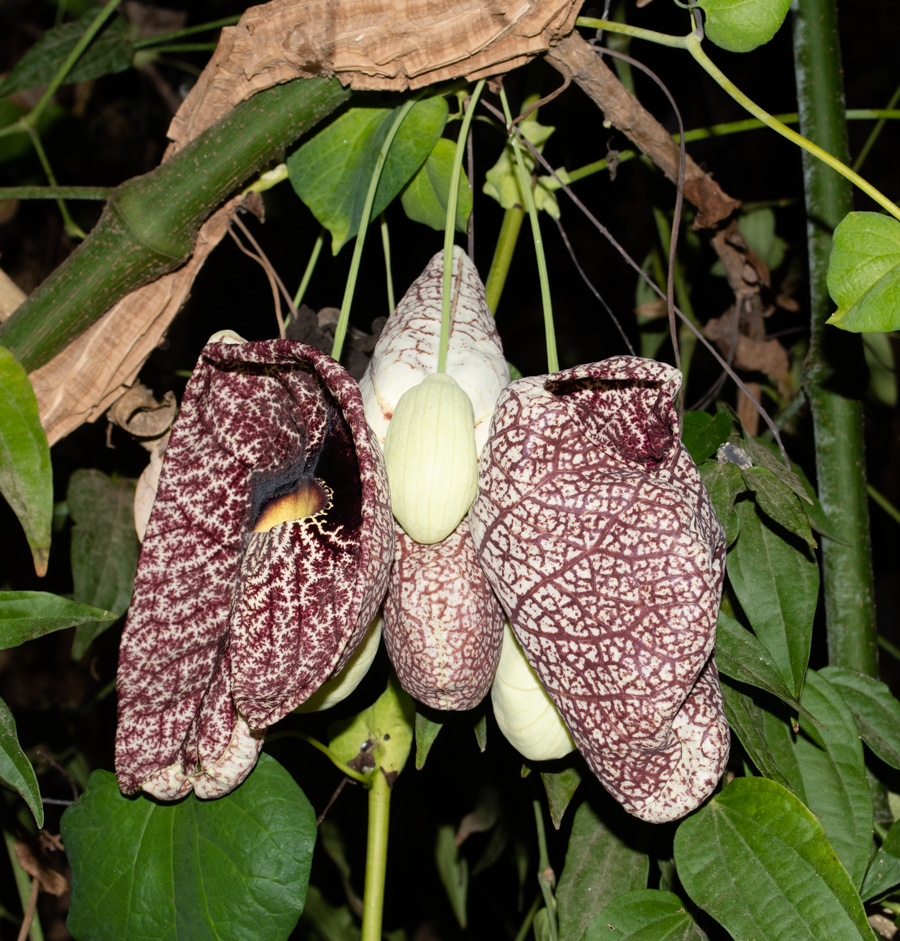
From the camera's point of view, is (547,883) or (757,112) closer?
(757,112)

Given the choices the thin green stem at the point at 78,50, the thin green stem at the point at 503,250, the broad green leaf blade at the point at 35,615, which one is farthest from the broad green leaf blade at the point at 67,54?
the broad green leaf blade at the point at 35,615

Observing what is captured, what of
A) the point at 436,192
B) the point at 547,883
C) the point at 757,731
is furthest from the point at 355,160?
the point at 547,883

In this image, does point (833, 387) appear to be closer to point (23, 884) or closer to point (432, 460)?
point (432, 460)

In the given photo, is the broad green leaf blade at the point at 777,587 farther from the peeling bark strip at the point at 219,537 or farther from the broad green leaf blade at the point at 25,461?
the broad green leaf blade at the point at 25,461

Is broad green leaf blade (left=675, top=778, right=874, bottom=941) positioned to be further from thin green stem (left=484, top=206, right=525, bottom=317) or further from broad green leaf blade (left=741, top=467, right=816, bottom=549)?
thin green stem (left=484, top=206, right=525, bottom=317)

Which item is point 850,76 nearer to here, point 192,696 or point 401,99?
point 401,99

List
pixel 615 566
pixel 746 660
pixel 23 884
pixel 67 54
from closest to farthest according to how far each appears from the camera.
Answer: pixel 615 566
pixel 746 660
pixel 23 884
pixel 67 54

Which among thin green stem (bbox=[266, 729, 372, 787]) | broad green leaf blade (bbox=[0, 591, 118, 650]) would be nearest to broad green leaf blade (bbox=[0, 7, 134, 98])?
broad green leaf blade (bbox=[0, 591, 118, 650])
